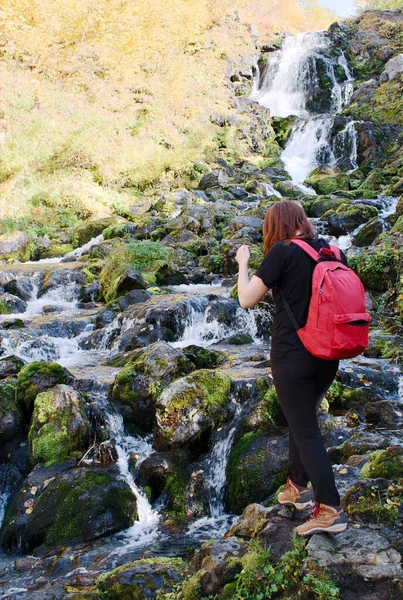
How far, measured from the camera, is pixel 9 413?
5277mm

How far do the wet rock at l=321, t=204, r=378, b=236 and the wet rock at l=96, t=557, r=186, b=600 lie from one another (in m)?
11.9

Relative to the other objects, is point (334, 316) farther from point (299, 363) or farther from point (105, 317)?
point (105, 317)

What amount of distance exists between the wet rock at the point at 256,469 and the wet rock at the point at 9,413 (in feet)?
8.14

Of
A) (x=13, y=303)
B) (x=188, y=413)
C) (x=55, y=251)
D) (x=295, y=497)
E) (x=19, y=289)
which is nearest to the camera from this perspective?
(x=295, y=497)

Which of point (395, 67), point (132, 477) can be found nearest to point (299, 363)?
point (132, 477)

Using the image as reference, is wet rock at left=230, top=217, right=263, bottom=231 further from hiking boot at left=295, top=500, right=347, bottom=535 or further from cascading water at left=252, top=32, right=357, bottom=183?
hiking boot at left=295, top=500, right=347, bottom=535

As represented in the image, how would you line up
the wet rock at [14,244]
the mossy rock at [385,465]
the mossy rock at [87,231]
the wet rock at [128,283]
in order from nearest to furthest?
the mossy rock at [385,465] < the wet rock at [128,283] < the wet rock at [14,244] < the mossy rock at [87,231]

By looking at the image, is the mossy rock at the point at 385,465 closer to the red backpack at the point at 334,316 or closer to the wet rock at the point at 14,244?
the red backpack at the point at 334,316

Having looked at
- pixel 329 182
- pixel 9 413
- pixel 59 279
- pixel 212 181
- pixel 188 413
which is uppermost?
pixel 212 181

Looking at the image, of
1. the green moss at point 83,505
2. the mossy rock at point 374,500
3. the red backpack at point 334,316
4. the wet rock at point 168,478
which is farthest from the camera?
the wet rock at point 168,478

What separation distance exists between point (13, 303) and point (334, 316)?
9.65 meters

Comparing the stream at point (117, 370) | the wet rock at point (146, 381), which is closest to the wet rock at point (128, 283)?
the stream at point (117, 370)

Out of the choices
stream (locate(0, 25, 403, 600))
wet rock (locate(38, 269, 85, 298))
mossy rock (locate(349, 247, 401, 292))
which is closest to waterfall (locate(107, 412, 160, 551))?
stream (locate(0, 25, 403, 600))

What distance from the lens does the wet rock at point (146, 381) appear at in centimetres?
549
